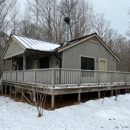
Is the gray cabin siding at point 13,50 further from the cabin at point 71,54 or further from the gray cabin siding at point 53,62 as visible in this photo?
the gray cabin siding at point 53,62

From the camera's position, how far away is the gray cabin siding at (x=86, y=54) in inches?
441

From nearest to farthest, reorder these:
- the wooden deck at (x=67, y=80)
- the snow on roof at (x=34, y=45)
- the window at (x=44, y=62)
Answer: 1. the wooden deck at (x=67, y=80)
2. the snow on roof at (x=34, y=45)
3. the window at (x=44, y=62)

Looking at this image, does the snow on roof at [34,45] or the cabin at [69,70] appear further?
the snow on roof at [34,45]

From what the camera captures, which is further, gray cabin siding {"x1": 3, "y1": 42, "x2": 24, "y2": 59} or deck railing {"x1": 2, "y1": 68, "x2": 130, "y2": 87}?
gray cabin siding {"x1": 3, "y1": 42, "x2": 24, "y2": 59}

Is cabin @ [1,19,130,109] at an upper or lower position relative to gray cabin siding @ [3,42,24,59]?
lower

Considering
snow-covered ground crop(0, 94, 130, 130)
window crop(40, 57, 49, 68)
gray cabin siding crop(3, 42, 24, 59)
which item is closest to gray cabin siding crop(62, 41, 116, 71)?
window crop(40, 57, 49, 68)

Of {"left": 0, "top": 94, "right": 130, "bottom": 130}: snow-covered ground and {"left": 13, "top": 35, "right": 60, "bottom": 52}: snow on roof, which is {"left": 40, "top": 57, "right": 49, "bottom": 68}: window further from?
{"left": 0, "top": 94, "right": 130, "bottom": 130}: snow-covered ground

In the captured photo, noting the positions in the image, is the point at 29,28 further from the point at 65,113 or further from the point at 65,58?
the point at 65,113

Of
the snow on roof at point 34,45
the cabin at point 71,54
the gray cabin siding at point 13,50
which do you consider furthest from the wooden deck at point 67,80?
the gray cabin siding at point 13,50

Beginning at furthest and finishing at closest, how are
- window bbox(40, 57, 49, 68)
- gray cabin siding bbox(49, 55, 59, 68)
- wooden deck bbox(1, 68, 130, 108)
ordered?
window bbox(40, 57, 49, 68)
gray cabin siding bbox(49, 55, 59, 68)
wooden deck bbox(1, 68, 130, 108)

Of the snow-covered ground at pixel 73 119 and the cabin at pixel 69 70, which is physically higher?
the cabin at pixel 69 70

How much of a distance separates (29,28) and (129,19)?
733 inches

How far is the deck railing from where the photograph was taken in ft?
27.8

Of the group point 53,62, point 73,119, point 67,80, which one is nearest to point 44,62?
point 53,62
